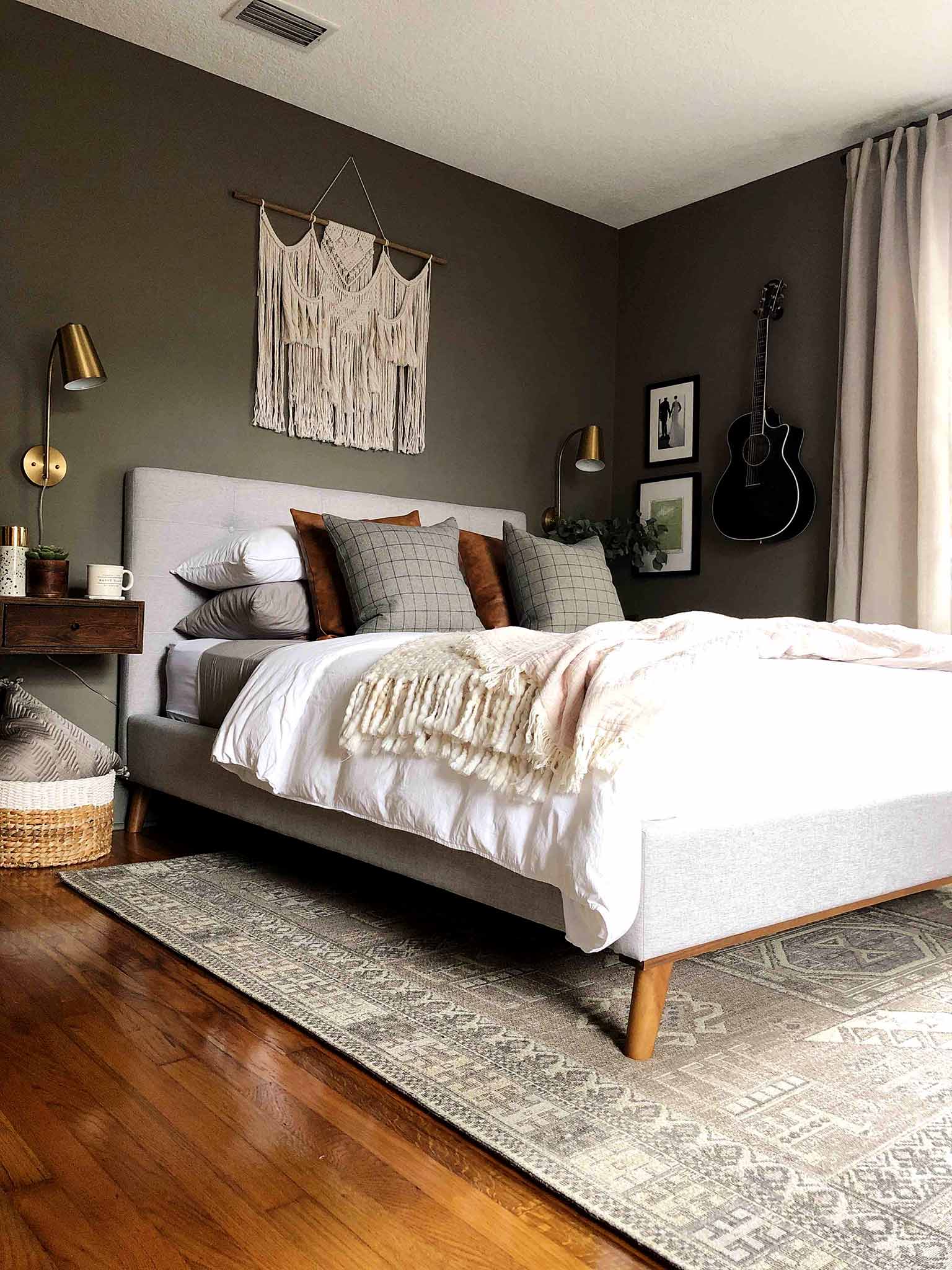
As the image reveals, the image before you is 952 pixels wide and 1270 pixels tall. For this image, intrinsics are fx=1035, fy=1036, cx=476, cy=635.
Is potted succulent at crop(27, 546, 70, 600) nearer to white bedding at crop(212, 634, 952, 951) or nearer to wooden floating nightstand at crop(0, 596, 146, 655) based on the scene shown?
wooden floating nightstand at crop(0, 596, 146, 655)

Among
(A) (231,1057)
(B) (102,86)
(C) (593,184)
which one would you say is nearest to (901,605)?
(C) (593,184)

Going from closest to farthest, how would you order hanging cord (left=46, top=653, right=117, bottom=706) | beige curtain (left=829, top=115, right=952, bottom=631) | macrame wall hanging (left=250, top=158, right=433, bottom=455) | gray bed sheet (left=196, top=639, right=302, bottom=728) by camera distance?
gray bed sheet (left=196, top=639, right=302, bottom=728) → hanging cord (left=46, top=653, right=117, bottom=706) → beige curtain (left=829, top=115, right=952, bottom=631) → macrame wall hanging (left=250, top=158, right=433, bottom=455)

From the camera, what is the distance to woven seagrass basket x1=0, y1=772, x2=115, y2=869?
2.81 metres

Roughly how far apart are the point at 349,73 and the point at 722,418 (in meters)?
2.04

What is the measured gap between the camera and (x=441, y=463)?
432 cm

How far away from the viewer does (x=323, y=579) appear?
3.27 m

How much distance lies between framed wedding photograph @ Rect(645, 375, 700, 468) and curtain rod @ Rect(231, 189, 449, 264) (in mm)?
1160

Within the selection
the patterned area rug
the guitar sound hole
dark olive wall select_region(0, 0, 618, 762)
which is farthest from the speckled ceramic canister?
the guitar sound hole

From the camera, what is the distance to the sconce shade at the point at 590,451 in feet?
14.5

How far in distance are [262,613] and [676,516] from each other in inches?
87.3

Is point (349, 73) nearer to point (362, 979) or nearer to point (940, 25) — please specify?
point (940, 25)

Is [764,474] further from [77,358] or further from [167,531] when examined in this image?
[77,358]

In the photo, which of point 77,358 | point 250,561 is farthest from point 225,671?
point 77,358

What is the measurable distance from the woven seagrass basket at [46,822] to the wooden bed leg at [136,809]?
0.44m
